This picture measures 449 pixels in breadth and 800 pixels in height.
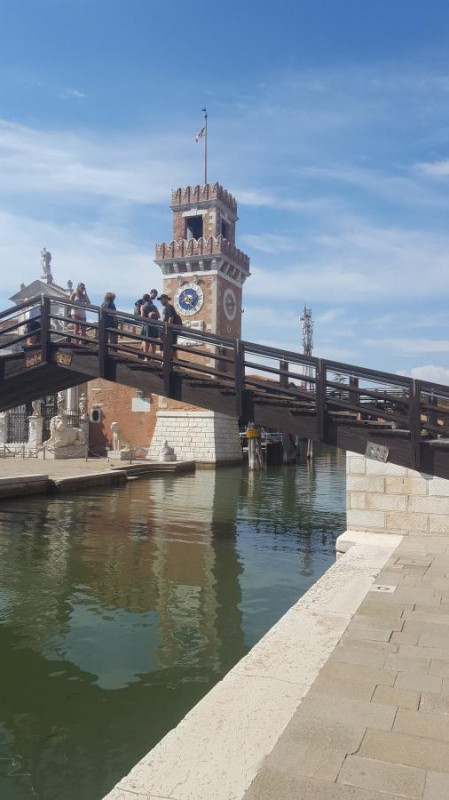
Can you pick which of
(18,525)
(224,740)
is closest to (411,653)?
(224,740)

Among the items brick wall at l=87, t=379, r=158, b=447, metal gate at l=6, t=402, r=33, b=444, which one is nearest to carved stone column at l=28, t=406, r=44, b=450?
metal gate at l=6, t=402, r=33, b=444

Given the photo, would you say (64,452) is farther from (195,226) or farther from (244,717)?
(244,717)

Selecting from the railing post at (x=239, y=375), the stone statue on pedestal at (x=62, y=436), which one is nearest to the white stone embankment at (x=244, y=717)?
the railing post at (x=239, y=375)

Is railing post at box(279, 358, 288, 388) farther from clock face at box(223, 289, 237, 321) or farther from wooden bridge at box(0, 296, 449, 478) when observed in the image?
clock face at box(223, 289, 237, 321)

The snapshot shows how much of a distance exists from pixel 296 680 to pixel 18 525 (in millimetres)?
11769

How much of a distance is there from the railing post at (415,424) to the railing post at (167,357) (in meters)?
4.54

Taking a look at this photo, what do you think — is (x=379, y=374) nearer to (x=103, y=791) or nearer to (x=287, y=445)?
(x=103, y=791)

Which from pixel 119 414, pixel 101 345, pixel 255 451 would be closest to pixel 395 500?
pixel 101 345

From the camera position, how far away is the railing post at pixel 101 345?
12.2 metres

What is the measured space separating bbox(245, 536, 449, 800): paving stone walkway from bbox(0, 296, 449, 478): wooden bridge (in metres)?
4.12

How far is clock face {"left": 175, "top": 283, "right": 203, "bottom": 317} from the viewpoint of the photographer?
132 ft

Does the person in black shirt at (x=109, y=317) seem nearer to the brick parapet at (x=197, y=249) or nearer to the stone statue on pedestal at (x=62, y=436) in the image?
the stone statue on pedestal at (x=62, y=436)

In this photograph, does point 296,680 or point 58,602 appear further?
point 58,602

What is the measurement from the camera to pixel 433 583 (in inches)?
263
